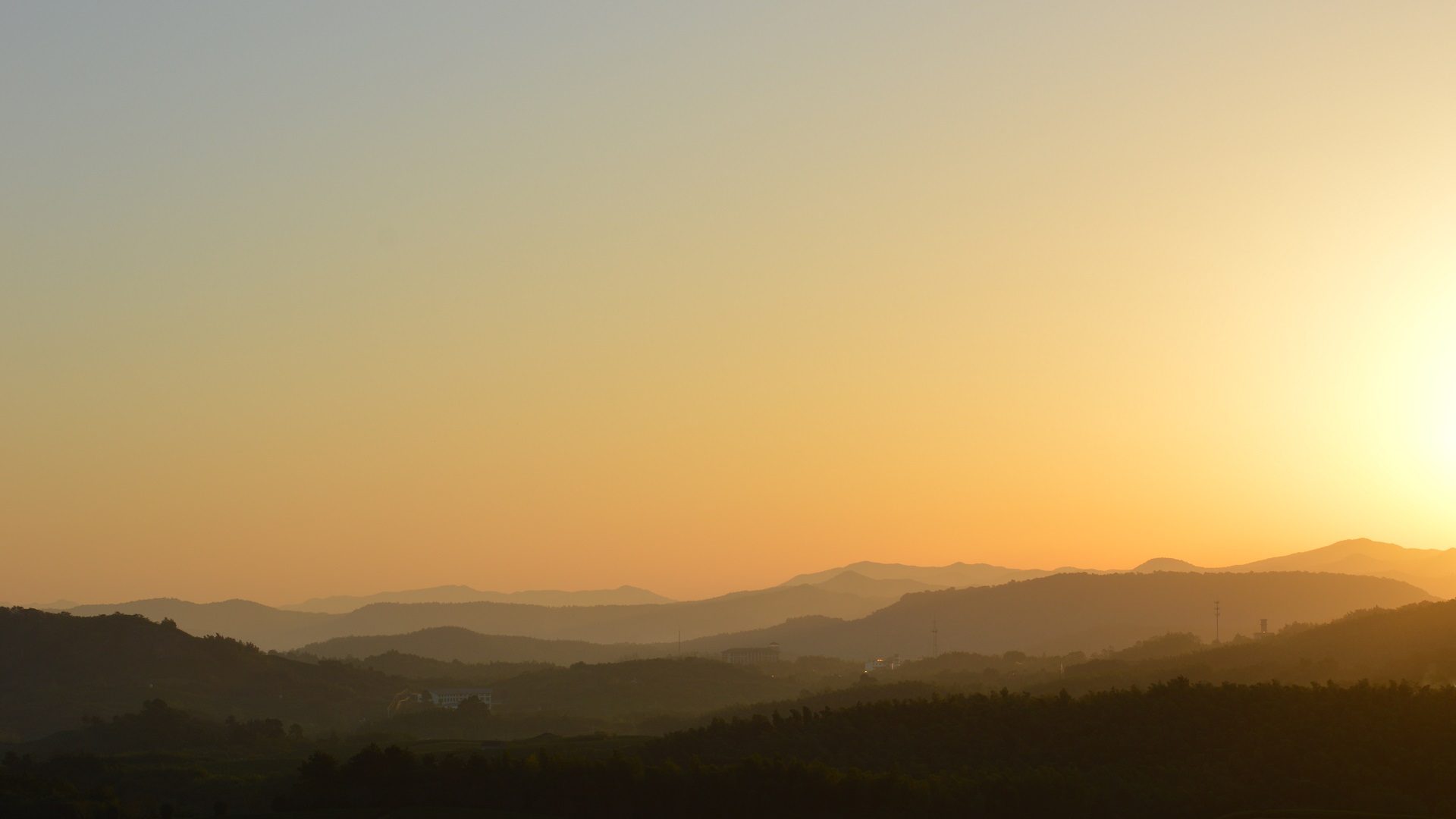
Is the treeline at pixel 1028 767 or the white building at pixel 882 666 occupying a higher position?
the white building at pixel 882 666

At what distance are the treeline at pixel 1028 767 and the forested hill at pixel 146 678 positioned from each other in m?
80.3

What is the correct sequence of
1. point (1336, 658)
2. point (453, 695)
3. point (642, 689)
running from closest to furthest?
point (1336, 658)
point (453, 695)
point (642, 689)

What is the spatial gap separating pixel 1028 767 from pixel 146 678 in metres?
110

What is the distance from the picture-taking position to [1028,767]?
137 feet

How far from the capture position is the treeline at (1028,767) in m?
35.4

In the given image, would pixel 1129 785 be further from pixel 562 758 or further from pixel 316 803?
pixel 316 803

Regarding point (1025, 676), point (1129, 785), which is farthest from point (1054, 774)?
point (1025, 676)

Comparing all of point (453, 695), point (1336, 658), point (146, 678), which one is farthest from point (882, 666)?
point (146, 678)

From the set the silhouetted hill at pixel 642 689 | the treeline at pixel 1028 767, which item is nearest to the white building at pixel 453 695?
the silhouetted hill at pixel 642 689

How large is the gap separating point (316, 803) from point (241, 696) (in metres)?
96.5

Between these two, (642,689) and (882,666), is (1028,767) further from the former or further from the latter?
(882,666)

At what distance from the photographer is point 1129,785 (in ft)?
120

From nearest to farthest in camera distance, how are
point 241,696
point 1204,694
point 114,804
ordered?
point 114,804 → point 1204,694 → point 241,696

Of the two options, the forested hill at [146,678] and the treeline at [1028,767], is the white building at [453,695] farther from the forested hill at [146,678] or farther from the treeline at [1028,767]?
the treeline at [1028,767]
